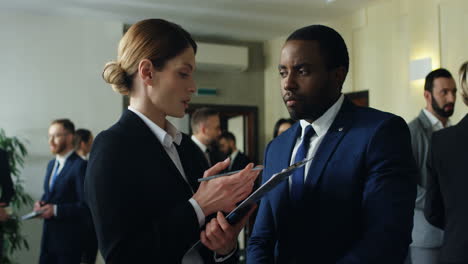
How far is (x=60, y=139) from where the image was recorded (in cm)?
446

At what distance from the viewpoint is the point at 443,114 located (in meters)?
3.54

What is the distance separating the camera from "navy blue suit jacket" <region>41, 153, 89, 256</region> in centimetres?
399

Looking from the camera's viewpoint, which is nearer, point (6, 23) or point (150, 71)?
point (150, 71)

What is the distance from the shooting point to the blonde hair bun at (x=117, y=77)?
1.48 metres

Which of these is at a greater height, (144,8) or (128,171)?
(144,8)

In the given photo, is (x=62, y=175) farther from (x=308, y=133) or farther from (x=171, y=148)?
(x=308, y=133)

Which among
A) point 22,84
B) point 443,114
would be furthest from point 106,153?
point 22,84

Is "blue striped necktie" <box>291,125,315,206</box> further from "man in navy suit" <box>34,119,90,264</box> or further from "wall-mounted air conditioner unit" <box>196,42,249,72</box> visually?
"wall-mounted air conditioner unit" <box>196,42,249,72</box>

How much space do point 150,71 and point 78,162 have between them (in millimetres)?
2957

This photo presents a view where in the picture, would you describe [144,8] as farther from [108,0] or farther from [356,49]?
[356,49]

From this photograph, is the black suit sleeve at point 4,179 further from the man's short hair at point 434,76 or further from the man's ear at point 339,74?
the man's short hair at point 434,76

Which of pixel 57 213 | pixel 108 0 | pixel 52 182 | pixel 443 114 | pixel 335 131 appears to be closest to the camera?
pixel 335 131

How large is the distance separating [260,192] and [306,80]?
17.0 inches

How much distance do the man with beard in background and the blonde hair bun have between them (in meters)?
2.08
